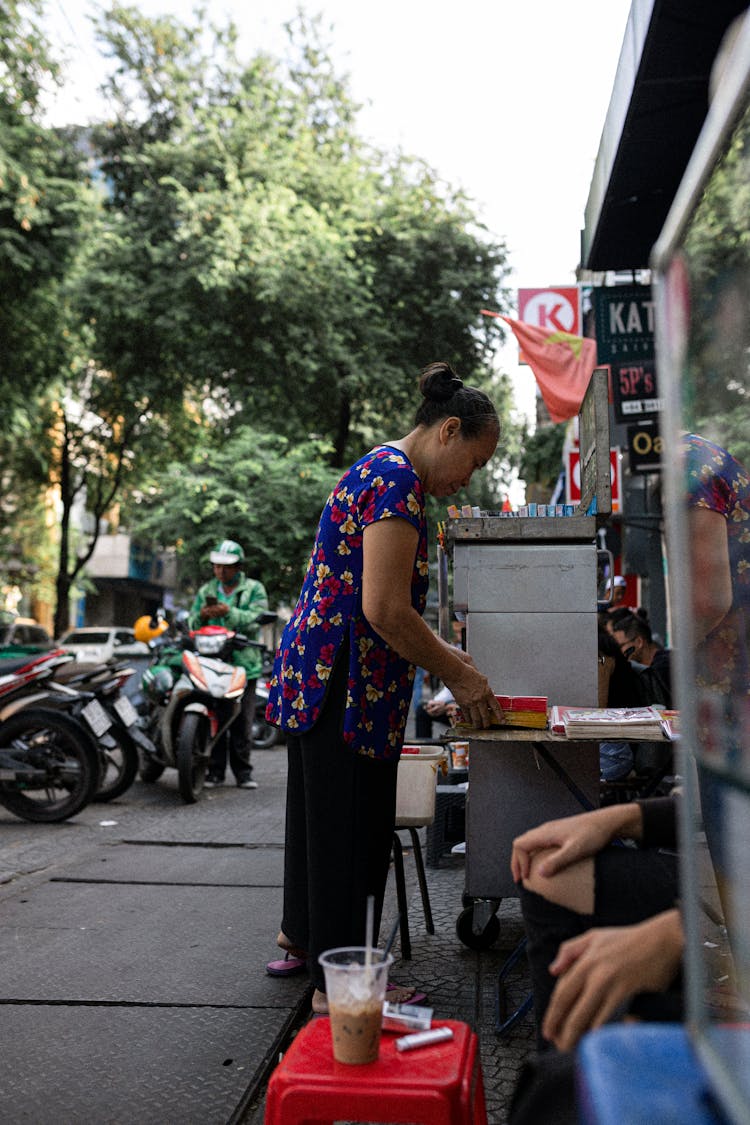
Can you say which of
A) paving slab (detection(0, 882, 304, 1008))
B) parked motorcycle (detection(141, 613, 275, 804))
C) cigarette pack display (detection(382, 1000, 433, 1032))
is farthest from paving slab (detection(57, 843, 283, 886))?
cigarette pack display (detection(382, 1000, 433, 1032))

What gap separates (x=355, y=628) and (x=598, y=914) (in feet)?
4.57

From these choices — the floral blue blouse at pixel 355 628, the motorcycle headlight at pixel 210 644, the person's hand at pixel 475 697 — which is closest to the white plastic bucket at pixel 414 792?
the person's hand at pixel 475 697

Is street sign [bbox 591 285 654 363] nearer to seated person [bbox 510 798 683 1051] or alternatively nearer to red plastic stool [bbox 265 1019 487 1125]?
seated person [bbox 510 798 683 1051]

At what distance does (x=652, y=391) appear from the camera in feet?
30.0

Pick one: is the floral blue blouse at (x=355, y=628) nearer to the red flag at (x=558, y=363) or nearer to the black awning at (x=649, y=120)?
the black awning at (x=649, y=120)

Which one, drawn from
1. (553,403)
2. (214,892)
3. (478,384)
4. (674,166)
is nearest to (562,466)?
(478,384)

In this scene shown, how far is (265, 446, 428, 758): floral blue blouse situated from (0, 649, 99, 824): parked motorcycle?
13.5ft

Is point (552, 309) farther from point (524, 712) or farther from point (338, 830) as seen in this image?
point (338, 830)

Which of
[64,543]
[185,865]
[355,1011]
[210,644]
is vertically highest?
[64,543]

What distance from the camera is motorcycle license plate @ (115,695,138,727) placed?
7.76 metres

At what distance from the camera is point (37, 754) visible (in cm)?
701

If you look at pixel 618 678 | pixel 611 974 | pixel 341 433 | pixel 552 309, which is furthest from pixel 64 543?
pixel 611 974

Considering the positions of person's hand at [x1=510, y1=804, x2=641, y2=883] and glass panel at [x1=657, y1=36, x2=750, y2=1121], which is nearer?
glass panel at [x1=657, y1=36, x2=750, y2=1121]

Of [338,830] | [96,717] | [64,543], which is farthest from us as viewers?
[64,543]
